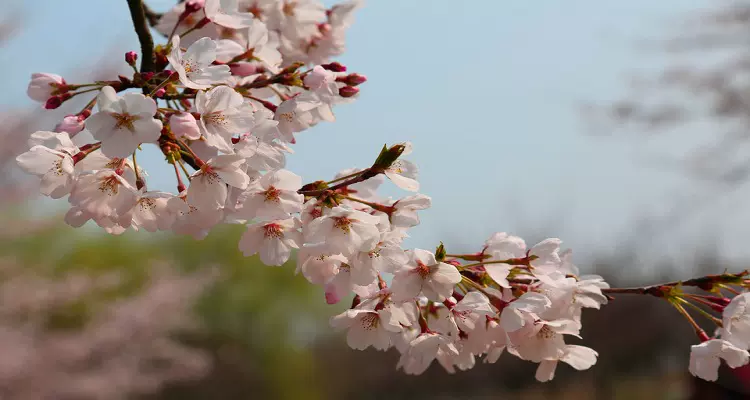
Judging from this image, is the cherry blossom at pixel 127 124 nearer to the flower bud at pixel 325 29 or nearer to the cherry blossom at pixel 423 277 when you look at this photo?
the cherry blossom at pixel 423 277

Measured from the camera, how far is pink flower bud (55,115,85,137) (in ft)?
1.91

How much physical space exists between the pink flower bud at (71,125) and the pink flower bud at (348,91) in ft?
0.81

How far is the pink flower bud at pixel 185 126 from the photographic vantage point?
50 centimetres

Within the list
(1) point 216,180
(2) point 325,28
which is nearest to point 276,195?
(1) point 216,180

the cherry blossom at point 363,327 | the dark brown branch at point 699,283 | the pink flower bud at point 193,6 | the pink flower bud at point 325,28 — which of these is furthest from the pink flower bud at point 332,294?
the pink flower bud at point 325,28

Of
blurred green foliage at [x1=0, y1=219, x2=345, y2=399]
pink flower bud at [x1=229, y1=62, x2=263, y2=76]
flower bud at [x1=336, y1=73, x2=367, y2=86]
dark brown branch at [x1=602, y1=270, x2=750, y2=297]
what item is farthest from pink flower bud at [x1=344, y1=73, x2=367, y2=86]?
blurred green foliage at [x1=0, y1=219, x2=345, y2=399]

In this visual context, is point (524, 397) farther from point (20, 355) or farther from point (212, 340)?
point (20, 355)

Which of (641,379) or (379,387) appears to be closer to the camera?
(641,379)

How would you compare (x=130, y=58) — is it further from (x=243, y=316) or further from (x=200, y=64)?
(x=243, y=316)

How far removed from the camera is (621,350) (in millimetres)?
6652

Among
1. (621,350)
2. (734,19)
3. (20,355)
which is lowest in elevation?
(621,350)

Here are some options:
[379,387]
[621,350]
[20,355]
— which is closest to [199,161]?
[20,355]

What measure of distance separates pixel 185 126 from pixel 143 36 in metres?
0.21

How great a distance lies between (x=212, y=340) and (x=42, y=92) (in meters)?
8.07
